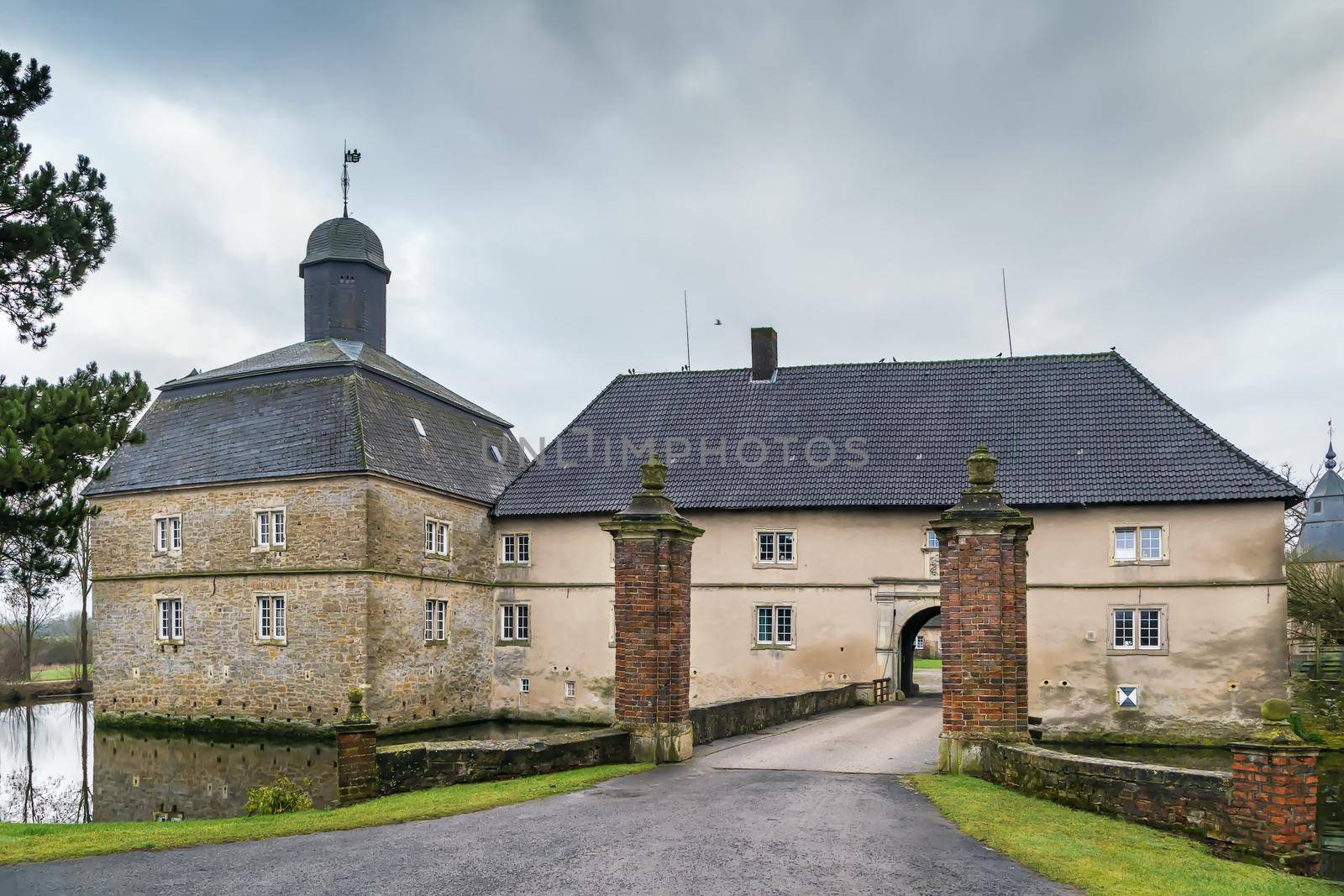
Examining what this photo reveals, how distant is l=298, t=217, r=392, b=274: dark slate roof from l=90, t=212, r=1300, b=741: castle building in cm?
211

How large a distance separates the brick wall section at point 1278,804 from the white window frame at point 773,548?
63.7 feet

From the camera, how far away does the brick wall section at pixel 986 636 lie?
1163 centimetres

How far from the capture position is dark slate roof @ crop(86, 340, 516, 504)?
2755cm

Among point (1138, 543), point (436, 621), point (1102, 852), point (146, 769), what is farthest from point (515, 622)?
point (1102, 852)

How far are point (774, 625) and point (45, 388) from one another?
65.6ft

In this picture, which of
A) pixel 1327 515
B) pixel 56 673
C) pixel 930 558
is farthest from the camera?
pixel 1327 515

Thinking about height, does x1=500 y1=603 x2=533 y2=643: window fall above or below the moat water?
above

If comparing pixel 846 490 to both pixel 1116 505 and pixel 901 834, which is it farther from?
pixel 901 834

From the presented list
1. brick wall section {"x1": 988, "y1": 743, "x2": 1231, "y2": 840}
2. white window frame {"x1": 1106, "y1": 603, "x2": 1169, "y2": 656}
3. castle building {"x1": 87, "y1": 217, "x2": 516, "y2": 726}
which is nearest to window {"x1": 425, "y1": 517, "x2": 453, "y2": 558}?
castle building {"x1": 87, "y1": 217, "x2": 516, "y2": 726}

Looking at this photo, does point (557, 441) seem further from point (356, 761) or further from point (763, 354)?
point (356, 761)

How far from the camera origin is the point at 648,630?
12.7m

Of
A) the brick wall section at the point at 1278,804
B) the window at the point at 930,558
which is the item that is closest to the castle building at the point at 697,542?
the window at the point at 930,558

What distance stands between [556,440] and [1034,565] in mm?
14256

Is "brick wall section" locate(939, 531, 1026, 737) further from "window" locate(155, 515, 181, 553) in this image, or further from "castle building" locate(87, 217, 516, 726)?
"window" locate(155, 515, 181, 553)
